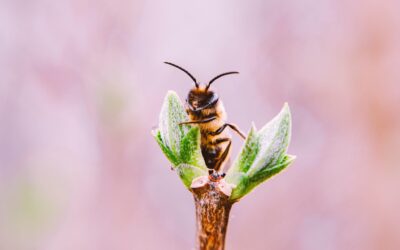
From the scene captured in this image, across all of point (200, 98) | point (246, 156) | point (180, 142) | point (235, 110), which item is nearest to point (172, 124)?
point (180, 142)

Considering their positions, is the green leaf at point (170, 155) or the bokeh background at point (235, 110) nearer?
the green leaf at point (170, 155)

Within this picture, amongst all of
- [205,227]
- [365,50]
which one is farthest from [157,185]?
[205,227]

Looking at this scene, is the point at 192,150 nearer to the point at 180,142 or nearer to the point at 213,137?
the point at 180,142

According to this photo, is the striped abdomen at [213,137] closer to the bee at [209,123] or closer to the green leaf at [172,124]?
the bee at [209,123]

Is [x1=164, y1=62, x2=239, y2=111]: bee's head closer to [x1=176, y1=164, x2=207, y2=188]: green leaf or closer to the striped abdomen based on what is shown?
the striped abdomen

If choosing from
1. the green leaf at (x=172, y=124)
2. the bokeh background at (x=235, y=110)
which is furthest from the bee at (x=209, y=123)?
the bokeh background at (x=235, y=110)

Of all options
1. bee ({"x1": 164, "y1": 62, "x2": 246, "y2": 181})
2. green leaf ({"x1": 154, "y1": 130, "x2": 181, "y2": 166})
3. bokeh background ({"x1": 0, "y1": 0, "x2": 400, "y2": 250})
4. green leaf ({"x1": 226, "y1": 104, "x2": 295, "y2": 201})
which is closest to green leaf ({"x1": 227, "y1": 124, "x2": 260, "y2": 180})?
green leaf ({"x1": 226, "y1": 104, "x2": 295, "y2": 201})
